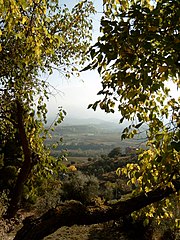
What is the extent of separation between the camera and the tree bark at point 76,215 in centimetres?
289

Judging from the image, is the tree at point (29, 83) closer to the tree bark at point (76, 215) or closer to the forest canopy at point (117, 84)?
the forest canopy at point (117, 84)

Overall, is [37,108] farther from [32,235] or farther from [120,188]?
[120,188]

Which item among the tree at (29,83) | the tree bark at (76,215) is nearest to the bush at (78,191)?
the tree at (29,83)

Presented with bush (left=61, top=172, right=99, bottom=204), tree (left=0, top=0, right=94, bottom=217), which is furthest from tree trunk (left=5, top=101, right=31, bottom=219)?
bush (left=61, top=172, right=99, bottom=204)

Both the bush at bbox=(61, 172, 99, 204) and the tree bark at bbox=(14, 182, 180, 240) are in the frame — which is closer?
the tree bark at bbox=(14, 182, 180, 240)

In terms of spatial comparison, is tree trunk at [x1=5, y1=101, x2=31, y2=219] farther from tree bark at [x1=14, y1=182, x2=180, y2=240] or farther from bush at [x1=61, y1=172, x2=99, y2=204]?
bush at [x1=61, y1=172, x2=99, y2=204]

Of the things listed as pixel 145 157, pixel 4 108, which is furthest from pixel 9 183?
pixel 145 157

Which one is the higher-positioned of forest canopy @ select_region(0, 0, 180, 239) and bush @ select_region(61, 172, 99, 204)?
forest canopy @ select_region(0, 0, 180, 239)

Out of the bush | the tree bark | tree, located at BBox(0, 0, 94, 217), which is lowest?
the bush

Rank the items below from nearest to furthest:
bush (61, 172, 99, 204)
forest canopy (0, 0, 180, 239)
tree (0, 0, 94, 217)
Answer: forest canopy (0, 0, 180, 239), tree (0, 0, 94, 217), bush (61, 172, 99, 204)

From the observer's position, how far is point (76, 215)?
3137mm

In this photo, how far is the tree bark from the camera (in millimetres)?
2889

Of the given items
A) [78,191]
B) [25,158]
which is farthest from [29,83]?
[78,191]

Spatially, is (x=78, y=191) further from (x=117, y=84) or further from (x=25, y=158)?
(x=117, y=84)
